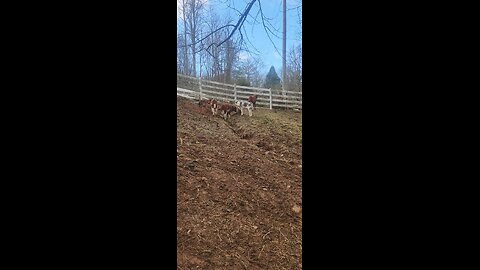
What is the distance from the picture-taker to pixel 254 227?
4.46 ft

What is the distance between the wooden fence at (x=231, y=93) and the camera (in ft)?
4.54

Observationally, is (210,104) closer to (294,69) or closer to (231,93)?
(231,93)

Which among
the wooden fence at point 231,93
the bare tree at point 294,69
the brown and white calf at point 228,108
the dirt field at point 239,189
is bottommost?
the dirt field at point 239,189

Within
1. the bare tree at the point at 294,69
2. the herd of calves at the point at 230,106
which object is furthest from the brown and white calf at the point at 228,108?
the bare tree at the point at 294,69

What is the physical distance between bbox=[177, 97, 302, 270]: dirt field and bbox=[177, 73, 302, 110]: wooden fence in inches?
1.4

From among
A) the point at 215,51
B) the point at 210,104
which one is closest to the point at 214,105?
the point at 210,104

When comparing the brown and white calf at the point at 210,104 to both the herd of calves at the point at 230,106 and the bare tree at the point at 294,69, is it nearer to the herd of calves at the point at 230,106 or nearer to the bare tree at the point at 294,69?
the herd of calves at the point at 230,106

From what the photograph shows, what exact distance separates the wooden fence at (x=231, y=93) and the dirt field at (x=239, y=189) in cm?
4

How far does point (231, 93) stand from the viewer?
4.71 feet
